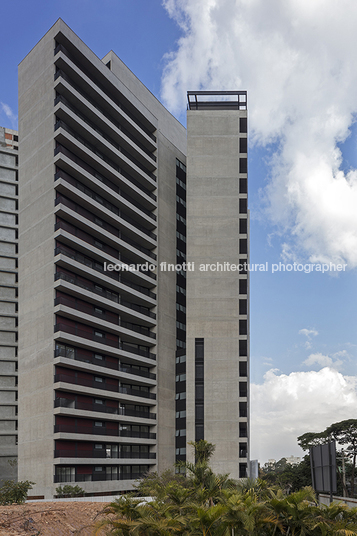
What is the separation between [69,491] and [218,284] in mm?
34590

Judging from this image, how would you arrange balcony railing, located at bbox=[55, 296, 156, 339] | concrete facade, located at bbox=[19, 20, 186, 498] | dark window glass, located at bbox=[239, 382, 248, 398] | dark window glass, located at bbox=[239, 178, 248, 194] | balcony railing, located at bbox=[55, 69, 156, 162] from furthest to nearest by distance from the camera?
dark window glass, located at bbox=[239, 178, 248, 194]
dark window glass, located at bbox=[239, 382, 248, 398]
balcony railing, located at bbox=[55, 69, 156, 162]
balcony railing, located at bbox=[55, 296, 156, 339]
concrete facade, located at bbox=[19, 20, 186, 498]

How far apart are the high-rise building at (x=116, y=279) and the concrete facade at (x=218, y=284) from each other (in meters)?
0.19

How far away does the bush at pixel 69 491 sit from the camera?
4803 cm

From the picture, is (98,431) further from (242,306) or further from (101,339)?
(242,306)

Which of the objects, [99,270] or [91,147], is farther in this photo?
[91,147]

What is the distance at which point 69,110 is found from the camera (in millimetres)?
60250

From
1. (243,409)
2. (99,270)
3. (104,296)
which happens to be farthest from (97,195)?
(243,409)

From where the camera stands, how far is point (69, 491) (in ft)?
158

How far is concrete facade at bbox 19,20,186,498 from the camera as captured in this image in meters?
54.8

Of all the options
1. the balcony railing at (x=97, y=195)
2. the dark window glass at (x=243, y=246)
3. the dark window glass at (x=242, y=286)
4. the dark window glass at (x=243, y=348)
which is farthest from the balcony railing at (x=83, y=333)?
the dark window glass at (x=243, y=246)

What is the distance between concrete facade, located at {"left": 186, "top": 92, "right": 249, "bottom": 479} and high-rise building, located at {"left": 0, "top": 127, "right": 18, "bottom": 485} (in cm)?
2951

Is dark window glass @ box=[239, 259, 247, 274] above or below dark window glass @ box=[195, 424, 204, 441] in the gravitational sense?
above

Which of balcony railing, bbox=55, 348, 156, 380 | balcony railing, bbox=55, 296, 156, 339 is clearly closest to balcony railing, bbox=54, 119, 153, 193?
balcony railing, bbox=55, 296, 156, 339

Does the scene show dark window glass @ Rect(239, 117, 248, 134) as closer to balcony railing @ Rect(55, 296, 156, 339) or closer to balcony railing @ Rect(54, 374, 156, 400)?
balcony railing @ Rect(55, 296, 156, 339)
